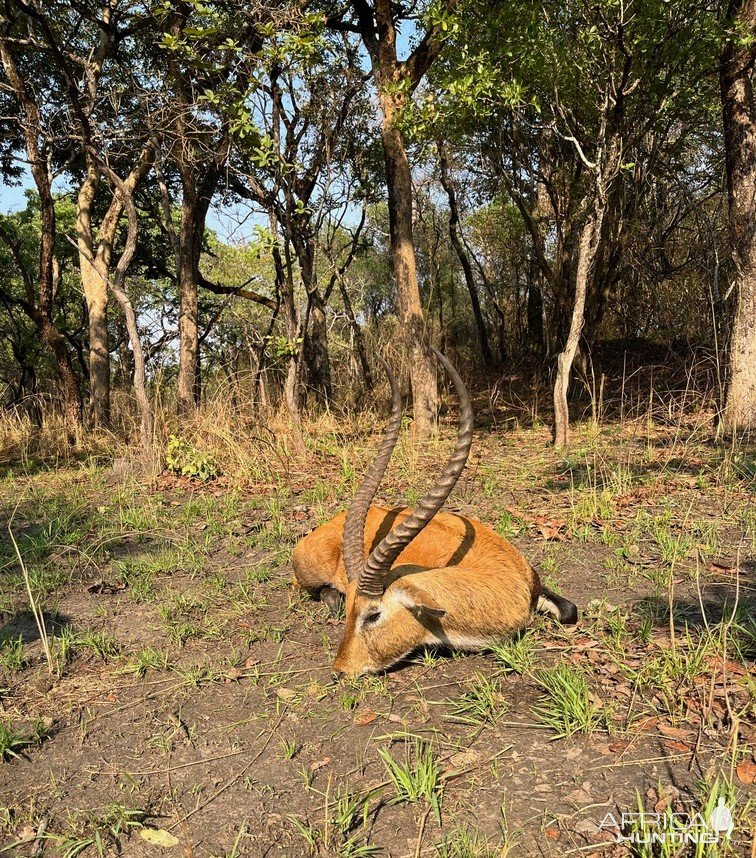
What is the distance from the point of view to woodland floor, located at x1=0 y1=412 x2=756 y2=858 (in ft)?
8.38

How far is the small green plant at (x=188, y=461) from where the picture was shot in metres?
7.77

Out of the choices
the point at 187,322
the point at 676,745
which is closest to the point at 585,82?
the point at 187,322

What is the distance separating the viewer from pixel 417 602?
137 inches

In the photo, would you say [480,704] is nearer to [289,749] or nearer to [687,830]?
[289,749]

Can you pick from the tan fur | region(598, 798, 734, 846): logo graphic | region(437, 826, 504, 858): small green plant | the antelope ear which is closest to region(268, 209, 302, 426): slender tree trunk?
the tan fur

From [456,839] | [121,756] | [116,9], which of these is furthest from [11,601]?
[116,9]

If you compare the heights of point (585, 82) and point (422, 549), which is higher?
point (585, 82)

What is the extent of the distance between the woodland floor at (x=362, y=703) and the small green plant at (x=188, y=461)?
1694 mm

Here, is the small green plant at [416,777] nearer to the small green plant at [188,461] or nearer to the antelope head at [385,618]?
the antelope head at [385,618]

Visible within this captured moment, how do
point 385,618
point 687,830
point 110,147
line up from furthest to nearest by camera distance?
point 110,147 < point 385,618 < point 687,830

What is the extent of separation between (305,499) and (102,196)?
13559 millimetres

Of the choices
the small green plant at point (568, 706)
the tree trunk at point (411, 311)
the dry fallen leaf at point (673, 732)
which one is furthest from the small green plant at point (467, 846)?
the tree trunk at point (411, 311)

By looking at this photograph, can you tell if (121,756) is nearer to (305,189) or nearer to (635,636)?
(635,636)

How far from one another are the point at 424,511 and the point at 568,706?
110cm
